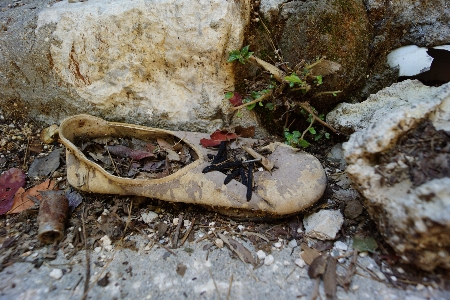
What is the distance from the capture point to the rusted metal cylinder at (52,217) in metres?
1.34

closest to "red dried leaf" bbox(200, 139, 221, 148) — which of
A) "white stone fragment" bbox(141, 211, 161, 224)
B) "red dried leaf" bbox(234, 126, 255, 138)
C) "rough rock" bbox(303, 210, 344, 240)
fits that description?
"red dried leaf" bbox(234, 126, 255, 138)

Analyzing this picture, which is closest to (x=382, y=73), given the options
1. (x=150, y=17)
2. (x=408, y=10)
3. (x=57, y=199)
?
(x=408, y=10)

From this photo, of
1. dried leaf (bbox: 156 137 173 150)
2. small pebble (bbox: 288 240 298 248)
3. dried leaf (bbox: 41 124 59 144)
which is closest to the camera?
small pebble (bbox: 288 240 298 248)

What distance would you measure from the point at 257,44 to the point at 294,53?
206mm

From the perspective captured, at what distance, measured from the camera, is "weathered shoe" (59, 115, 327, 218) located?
1.36 metres

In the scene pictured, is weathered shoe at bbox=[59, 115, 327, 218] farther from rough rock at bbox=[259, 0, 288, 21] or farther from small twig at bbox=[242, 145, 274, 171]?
rough rock at bbox=[259, 0, 288, 21]

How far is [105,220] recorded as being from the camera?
146cm

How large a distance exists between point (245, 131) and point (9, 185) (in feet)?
4.09

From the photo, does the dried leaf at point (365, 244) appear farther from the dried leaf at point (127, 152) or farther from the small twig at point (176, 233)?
the dried leaf at point (127, 152)

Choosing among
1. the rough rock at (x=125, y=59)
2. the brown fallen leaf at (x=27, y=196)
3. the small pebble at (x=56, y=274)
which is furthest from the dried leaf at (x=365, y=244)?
the brown fallen leaf at (x=27, y=196)

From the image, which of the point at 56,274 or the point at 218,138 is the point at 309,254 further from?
the point at 56,274

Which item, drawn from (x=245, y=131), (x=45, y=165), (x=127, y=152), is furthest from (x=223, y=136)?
(x=45, y=165)

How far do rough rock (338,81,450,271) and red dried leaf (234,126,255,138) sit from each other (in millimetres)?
587

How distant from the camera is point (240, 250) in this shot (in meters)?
1.30
